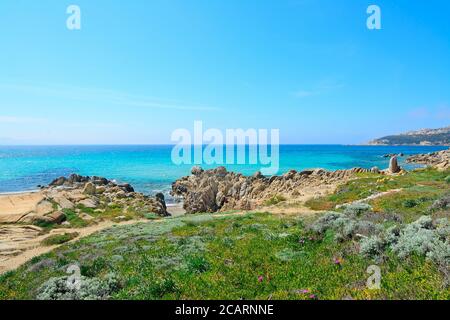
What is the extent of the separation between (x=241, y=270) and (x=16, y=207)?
29.6 metres

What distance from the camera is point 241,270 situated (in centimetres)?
927

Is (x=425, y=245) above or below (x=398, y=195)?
above

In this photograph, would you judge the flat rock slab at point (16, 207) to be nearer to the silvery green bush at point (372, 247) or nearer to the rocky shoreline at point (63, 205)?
the rocky shoreline at point (63, 205)

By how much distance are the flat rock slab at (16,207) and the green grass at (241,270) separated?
15530mm

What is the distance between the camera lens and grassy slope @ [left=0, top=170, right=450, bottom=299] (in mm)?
7207

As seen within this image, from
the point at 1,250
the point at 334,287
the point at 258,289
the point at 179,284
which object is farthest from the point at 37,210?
the point at 334,287

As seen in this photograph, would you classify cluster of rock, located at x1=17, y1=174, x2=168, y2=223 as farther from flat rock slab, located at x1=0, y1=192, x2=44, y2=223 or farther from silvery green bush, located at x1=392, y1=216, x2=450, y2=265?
silvery green bush, located at x1=392, y1=216, x2=450, y2=265

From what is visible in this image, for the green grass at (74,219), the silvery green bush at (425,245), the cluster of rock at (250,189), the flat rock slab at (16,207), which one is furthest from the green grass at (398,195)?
the flat rock slab at (16,207)

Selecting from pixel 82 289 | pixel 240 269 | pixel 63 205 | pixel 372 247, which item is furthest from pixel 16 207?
pixel 372 247

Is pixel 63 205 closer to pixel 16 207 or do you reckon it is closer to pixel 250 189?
pixel 16 207

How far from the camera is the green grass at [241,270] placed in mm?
7180
